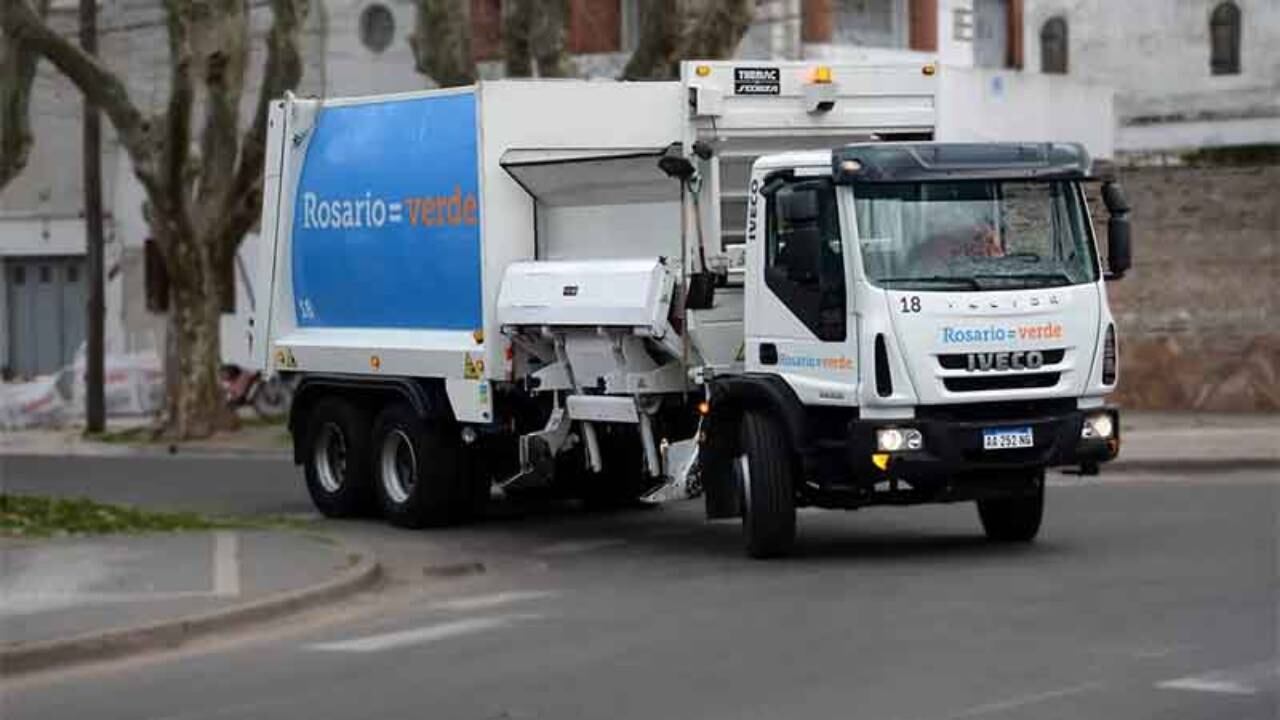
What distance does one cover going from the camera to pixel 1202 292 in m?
29.6

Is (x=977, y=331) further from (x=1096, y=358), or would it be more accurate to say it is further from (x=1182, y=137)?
(x=1182, y=137)

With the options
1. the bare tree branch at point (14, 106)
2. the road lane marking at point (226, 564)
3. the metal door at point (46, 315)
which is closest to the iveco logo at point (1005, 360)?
the road lane marking at point (226, 564)

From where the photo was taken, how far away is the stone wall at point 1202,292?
2897 cm

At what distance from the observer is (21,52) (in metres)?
29.6

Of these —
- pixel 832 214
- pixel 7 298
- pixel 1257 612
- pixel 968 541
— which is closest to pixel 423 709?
pixel 1257 612

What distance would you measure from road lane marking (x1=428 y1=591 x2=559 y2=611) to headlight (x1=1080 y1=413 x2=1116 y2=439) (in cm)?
362

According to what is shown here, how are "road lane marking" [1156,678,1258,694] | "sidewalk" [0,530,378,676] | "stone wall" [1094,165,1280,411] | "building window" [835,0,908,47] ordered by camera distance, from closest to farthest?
"road lane marking" [1156,678,1258,694] → "sidewalk" [0,530,378,676] → "stone wall" [1094,165,1280,411] → "building window" [835,0,908,47]

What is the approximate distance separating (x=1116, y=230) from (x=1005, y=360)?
1.28m

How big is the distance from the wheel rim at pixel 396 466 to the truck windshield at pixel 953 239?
5526 millimetres

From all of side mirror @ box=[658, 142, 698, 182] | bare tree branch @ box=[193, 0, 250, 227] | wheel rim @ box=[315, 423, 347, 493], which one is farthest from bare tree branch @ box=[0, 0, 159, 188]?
side mirror @ box=[658, 142, 698, 182]

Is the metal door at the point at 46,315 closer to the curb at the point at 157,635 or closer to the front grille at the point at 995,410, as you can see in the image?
the curb at the point at 157,635

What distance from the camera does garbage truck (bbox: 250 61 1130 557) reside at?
48.5 feet

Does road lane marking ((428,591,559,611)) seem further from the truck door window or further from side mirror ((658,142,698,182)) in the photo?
side mirror ((658,142,698,182))

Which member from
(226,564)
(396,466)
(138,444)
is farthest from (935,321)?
(138,444)
